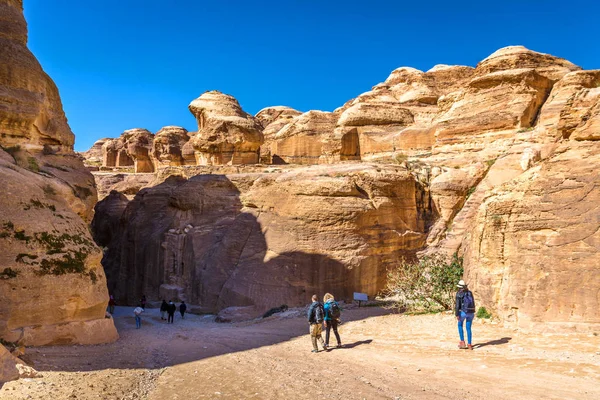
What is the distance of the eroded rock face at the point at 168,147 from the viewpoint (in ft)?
168

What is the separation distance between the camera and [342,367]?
340 inches

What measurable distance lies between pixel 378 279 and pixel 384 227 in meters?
2.44

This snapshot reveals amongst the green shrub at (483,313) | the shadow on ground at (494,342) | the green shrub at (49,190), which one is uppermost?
the green shrub at (49,190)

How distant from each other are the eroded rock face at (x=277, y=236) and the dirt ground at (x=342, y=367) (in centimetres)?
781

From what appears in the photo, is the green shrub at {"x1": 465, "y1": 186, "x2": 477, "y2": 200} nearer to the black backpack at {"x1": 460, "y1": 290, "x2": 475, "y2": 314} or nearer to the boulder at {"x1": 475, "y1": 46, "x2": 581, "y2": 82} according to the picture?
the boulder at {"x1": 475, "y1": 46, "x2": 581, "y2": 82}

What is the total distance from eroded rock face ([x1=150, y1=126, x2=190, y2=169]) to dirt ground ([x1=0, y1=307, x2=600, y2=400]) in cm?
4061

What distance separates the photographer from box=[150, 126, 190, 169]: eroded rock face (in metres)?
51.3

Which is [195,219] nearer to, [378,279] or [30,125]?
[30,125]

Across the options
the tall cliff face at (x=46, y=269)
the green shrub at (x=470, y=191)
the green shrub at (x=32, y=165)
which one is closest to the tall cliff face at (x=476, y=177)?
the green shrub at (x=470, y=191)

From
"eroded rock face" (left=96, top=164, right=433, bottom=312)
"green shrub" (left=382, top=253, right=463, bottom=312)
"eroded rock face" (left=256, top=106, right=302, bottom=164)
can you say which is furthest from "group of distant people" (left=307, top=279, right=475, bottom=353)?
"eroded rock face" (left=256, top=106, right=302, bottom=164)

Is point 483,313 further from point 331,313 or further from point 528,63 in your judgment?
point 528,63

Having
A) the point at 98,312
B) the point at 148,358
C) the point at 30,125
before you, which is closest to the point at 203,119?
the point at 30,125

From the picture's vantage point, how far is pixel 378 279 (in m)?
20.8

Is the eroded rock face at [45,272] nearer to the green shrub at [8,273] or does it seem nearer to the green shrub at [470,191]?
the green shrub at [8,273]
